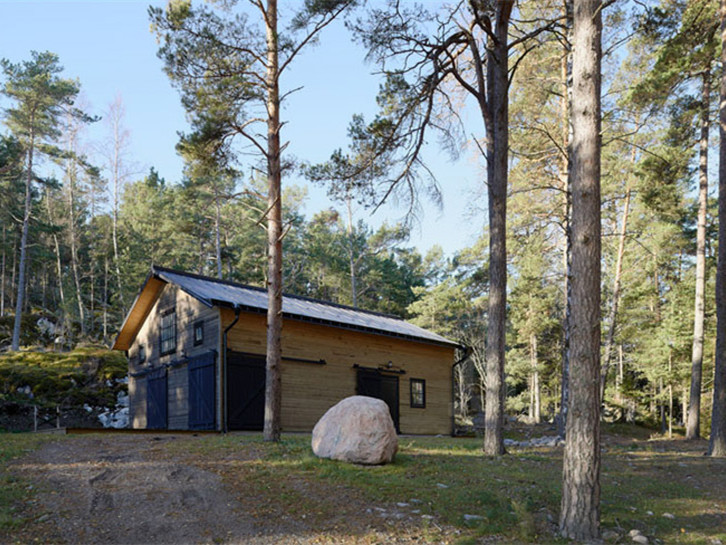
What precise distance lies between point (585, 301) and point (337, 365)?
41.4 feet

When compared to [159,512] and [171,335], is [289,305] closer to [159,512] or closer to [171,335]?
[171,335]

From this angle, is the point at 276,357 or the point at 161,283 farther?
the point at 161,283

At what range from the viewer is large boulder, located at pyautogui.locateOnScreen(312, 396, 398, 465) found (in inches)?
369

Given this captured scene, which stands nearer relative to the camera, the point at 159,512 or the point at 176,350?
the point at 159,512

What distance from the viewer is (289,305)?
63.6 ft

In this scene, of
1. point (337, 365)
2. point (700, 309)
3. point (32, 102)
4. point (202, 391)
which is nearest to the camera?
point (202, 391)

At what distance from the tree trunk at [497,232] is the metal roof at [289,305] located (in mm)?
7543

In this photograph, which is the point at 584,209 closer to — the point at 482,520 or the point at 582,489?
the point at 582,489

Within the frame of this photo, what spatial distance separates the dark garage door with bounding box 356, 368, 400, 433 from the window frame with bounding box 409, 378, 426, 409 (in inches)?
36.9

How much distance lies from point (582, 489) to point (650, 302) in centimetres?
3116

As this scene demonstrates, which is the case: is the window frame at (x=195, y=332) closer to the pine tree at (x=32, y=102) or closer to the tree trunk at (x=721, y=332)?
the tree trunk at (x=721, y=332)

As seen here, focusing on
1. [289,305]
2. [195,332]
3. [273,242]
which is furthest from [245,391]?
[273,242]

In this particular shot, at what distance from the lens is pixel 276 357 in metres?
12.1

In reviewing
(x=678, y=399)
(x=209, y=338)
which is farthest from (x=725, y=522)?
(x=678, y=399)
